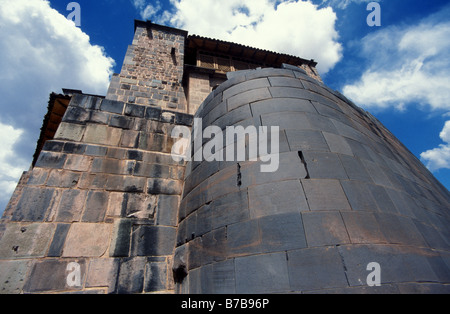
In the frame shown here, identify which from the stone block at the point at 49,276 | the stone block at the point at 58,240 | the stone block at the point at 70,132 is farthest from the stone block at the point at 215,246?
the stone block at the point at 70,132

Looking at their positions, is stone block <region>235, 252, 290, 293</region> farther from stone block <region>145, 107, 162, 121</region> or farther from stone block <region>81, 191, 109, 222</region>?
stone block <region>145, 107, 162, 121</region>

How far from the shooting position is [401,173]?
11.4ft

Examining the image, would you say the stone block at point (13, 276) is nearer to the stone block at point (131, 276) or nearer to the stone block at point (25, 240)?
the stone block at point (25, 240)

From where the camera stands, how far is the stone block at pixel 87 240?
297 cm

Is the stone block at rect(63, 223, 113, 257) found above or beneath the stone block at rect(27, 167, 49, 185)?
beneath

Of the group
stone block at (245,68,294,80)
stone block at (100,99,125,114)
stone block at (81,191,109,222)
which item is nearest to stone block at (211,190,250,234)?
stone block at (81,191,109,222)

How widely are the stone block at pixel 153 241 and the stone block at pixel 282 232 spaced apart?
1.81 m

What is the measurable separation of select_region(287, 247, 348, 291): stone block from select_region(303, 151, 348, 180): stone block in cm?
91

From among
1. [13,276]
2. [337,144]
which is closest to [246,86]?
[337,144]

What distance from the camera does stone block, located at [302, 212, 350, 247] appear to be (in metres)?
2.09

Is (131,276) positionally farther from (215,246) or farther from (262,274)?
(262,274)

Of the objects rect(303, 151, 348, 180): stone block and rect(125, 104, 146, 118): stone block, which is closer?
rect(303, 151, 348, 180): stone block
